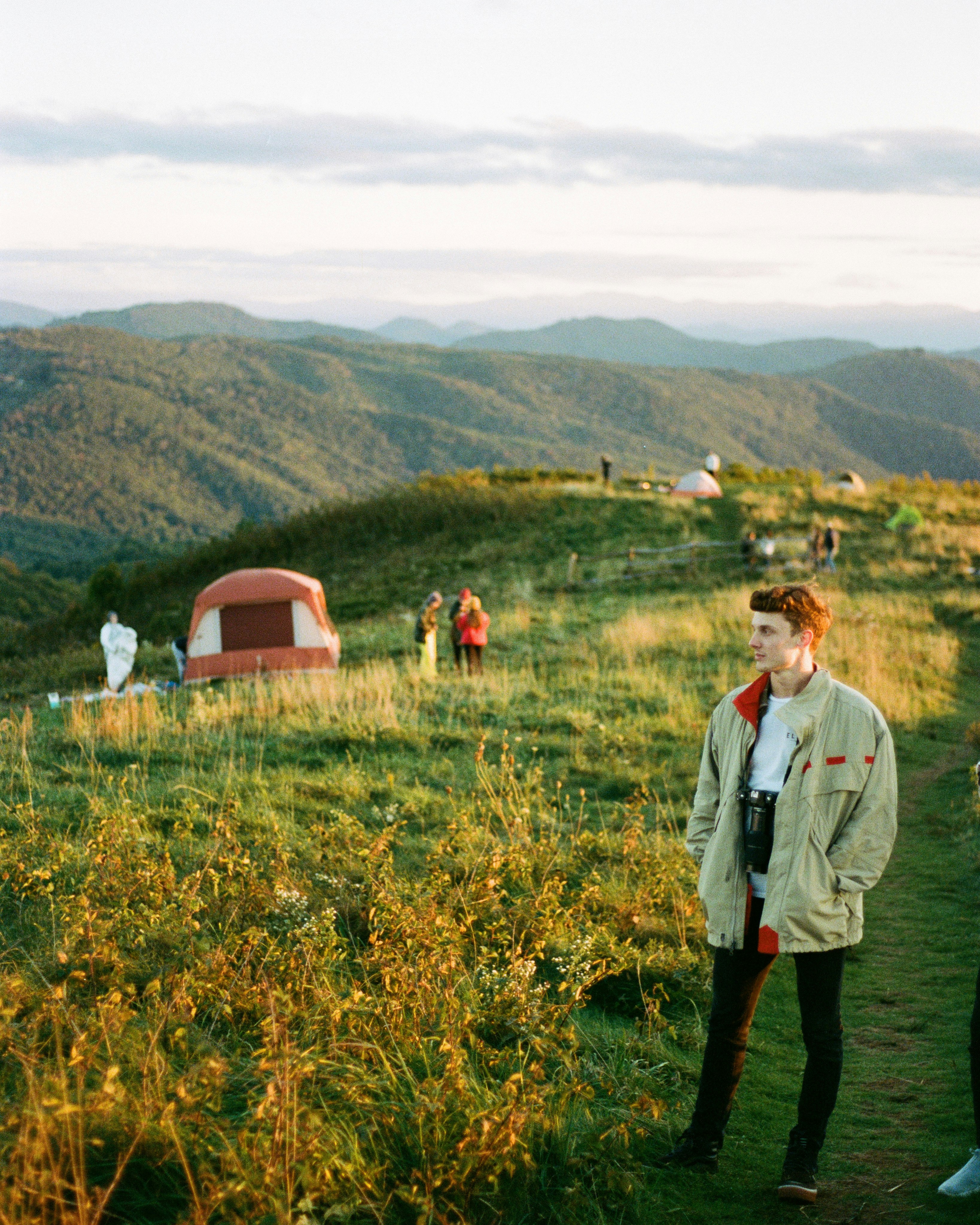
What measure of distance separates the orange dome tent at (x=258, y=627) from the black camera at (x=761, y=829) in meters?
13.7

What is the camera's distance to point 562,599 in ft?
77.6

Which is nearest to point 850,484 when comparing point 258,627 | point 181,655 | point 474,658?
point 258,627

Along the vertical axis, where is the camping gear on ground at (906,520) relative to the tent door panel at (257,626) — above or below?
above

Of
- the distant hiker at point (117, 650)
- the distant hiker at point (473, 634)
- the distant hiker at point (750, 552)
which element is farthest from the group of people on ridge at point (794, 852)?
the distant hiker at point (750, 552)

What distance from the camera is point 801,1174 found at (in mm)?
3486

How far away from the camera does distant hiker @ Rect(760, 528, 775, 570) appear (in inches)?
1035

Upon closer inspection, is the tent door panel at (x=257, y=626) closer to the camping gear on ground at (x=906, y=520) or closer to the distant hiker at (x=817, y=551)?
the distant hiker at (x=817, y=551)

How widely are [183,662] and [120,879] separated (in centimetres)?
1291

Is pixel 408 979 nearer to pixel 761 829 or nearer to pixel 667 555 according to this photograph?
pixel 761 829

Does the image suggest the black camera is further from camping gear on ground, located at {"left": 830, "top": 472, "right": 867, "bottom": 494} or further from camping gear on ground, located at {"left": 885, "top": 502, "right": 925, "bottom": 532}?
camping gear on ground, located at {"left": 830, "top": 472, "right": 867, "bottom": 494}

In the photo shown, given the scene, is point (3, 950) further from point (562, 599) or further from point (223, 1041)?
point (562, 599)

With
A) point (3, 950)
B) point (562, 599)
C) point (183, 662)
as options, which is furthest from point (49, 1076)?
point (562, 599)

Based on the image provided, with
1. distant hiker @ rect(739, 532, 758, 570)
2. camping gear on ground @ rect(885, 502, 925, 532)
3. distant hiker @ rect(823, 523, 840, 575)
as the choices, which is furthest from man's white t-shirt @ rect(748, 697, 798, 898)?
camping gear on ground @ rect(885, 502, 925, 532)

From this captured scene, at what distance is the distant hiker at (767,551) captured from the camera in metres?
26.3
